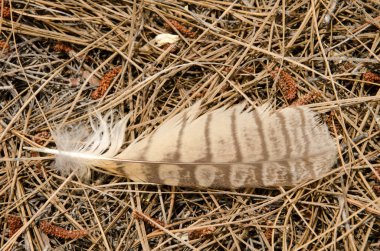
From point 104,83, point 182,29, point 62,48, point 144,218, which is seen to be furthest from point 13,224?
point 182,29

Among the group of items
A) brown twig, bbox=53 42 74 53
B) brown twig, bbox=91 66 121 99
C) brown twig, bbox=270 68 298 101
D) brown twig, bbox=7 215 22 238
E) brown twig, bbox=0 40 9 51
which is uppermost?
brown twig, bbox=0 40 9 51

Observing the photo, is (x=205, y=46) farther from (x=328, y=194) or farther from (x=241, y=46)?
(x=328, y=194)

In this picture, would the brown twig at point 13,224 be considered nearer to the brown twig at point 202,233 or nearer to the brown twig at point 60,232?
the brown twig at point 60,232

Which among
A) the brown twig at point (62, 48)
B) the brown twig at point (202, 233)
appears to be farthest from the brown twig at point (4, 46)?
the brown twig at point (202, 233)

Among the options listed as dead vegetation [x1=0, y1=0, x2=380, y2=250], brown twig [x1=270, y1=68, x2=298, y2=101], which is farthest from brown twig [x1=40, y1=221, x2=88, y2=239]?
brown twig [x1=270, y1=68, x2=298, y2=101]

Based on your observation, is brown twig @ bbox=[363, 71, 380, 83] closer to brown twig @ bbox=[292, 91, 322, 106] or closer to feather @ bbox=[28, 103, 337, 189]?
brown twig @ bbox=[292, 91, 322, 106]

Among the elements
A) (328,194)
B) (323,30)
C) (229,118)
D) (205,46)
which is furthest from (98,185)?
(323,30)

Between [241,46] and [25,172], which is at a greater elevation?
[241,46]
